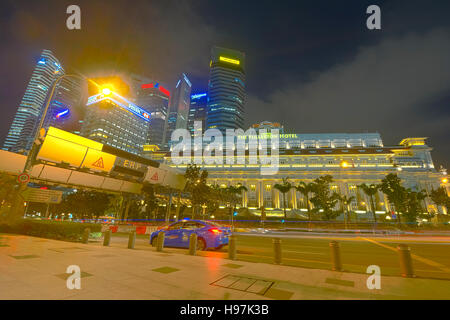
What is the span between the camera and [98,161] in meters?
19.6

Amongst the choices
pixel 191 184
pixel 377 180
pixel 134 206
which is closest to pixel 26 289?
pixel 191 184

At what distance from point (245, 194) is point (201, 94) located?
129 meters

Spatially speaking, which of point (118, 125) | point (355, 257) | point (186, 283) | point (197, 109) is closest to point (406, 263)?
point (355, 257)

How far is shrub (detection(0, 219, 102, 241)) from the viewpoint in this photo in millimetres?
12027

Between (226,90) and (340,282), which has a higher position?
(226,90)

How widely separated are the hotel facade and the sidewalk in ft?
208

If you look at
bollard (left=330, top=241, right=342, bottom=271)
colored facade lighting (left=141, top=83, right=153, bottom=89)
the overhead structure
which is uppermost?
colored facade lighting (left=141, top=83, right=153, bottom=89)

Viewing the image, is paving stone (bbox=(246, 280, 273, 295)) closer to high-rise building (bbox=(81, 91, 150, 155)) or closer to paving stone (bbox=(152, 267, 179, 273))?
paving stone (bbox=(152, 267, 179, 273))

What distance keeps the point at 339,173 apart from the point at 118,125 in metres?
126

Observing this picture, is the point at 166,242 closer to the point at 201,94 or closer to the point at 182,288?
the point at 182,288

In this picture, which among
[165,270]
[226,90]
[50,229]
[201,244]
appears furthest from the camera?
[226,90]

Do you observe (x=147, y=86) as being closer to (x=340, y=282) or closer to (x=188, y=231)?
(x=188, y=231)

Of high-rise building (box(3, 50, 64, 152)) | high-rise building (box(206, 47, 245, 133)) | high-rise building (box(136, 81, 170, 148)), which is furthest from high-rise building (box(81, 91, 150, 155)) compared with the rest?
high-rise building (box(3, 50, 64, 152))

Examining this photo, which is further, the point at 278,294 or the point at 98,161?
the point at 98,161
